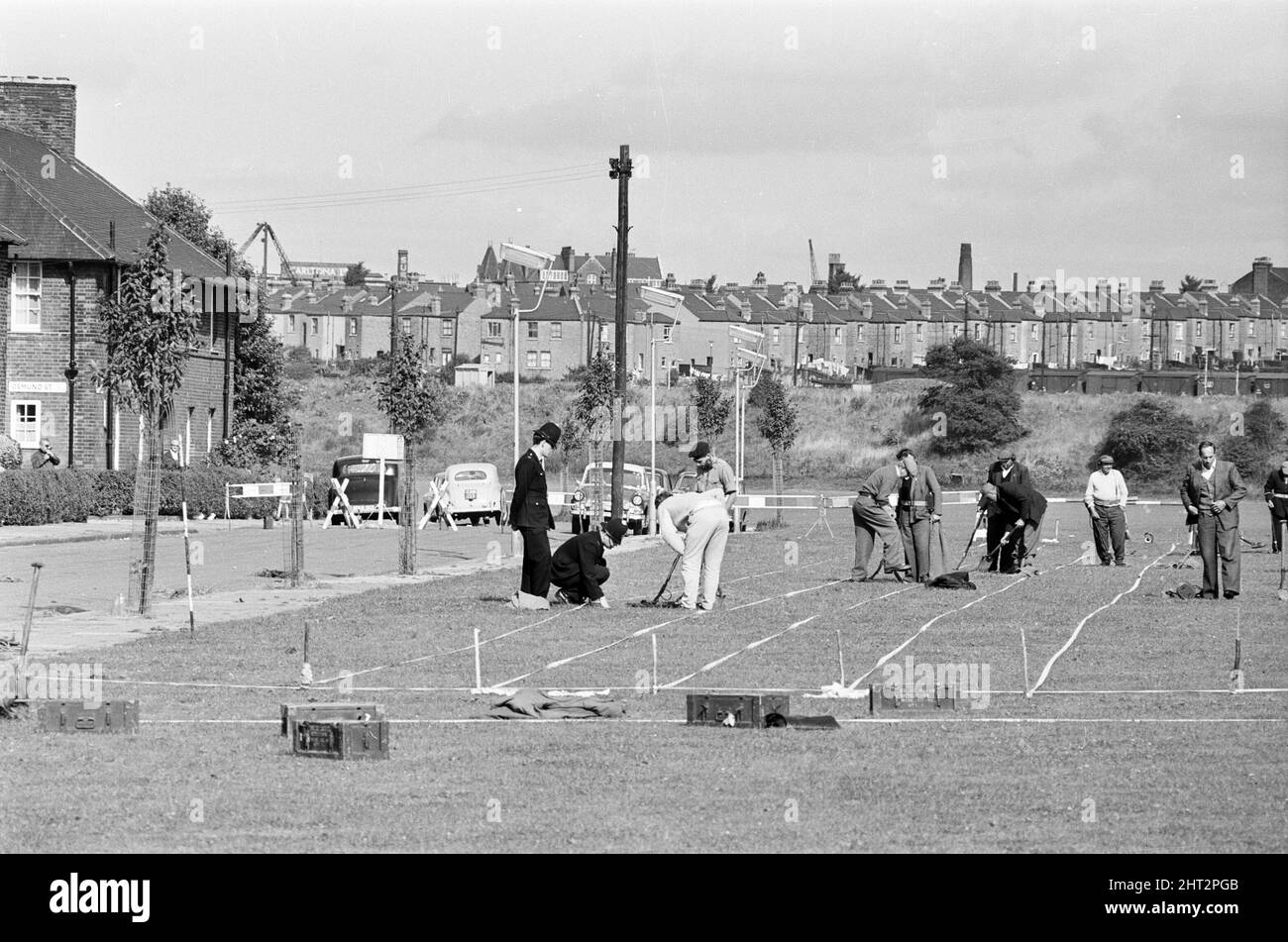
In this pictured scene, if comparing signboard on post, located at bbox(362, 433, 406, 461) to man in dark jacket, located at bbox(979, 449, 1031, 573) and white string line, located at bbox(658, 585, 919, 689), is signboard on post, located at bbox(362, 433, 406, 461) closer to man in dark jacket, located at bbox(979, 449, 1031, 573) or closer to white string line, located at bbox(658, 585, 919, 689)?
man in dark jacket, located at bbox(979, 449, 1031, 573)

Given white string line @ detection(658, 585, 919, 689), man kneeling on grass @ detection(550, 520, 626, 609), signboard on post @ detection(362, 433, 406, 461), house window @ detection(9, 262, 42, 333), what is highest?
house window @ detection(9, 262, 42, 333)

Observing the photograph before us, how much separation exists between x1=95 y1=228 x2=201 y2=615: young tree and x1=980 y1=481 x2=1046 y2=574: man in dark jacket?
1240 centimetres

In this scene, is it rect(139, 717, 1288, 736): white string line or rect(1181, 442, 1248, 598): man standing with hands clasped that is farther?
rect(1181, 442, 1248, 598): man standing with hands clasped

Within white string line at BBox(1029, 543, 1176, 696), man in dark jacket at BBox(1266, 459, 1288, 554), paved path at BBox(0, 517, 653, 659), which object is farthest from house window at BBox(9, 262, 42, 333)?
man in dark jacket at BBox(1266, 459, 1288, 554)

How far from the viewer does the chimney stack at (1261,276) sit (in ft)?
553

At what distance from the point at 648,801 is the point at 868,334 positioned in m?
136

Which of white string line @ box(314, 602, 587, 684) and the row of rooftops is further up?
the row of rooftops

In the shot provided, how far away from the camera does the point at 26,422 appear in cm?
4891

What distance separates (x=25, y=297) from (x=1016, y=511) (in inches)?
1184

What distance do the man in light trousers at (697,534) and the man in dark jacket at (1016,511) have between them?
25.7ft

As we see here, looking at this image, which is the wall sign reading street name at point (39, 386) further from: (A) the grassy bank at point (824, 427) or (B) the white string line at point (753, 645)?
(A) the grassy bank at point (824, 427)

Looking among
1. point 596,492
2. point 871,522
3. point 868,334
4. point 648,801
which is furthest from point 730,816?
point 868,334

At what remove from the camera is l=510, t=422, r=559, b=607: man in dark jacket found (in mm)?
21828

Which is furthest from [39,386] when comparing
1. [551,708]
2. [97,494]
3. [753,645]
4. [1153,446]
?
[1153,446]
